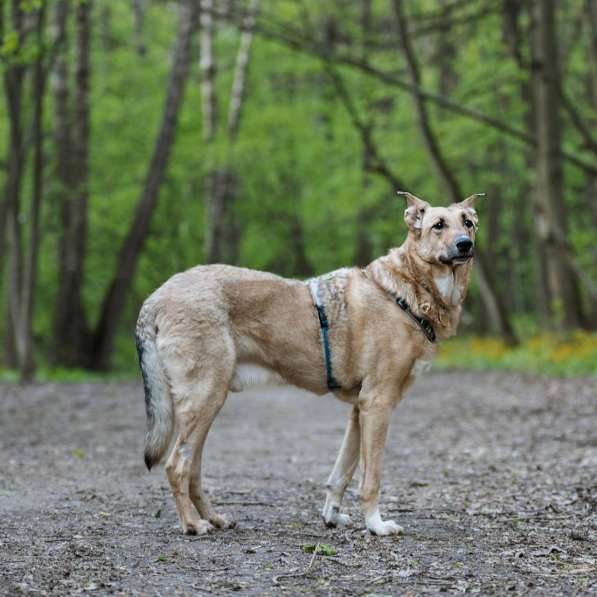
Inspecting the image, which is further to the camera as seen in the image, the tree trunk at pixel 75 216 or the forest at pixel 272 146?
the tree trunk at pixel 75 216

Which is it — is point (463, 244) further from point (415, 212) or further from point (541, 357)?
point (541, 357)

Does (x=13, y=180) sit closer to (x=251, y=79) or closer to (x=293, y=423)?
(x=293, y=423)

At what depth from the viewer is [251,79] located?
30062 mm

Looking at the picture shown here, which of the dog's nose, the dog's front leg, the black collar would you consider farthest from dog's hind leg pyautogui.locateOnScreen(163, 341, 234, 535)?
the dog's nose

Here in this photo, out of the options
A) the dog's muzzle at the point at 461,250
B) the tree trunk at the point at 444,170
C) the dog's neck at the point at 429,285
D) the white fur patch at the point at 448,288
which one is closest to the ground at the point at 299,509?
the dog's neck at the point at 429,285

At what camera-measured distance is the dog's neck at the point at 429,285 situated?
6.05m

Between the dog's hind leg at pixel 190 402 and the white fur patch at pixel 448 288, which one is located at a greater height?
the white fur patch at pixel 448 288

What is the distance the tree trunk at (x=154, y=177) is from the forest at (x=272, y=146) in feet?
0.15

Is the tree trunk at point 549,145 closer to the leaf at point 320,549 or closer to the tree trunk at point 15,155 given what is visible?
the tree trunk at point 15,155

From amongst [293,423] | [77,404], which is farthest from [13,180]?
[293,423]

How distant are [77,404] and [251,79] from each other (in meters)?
18.5

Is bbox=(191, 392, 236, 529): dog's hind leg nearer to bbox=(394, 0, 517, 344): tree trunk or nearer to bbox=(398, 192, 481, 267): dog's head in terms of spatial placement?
bbox=(398, 192, 481, 267): dog's head

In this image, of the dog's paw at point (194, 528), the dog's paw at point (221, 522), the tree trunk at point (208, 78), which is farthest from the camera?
the tree trunk at point (208, 78)

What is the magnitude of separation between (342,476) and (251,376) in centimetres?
90
